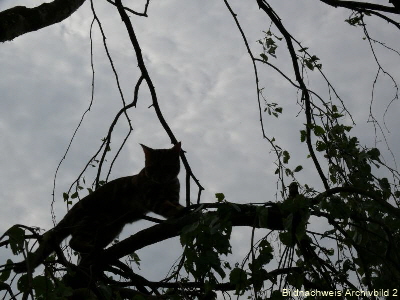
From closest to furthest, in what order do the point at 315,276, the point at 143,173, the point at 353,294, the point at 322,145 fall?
the point at 353,294, the point at 315,276, the point at 322,145, the point at 143,173

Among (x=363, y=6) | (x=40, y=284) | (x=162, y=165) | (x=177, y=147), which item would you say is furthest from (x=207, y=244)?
(x=162, y=165)

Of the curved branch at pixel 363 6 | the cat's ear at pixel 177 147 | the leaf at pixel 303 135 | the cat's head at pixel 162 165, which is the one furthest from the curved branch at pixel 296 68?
the cat's head at pixel 162 165

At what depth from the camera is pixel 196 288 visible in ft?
10.2

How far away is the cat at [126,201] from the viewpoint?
4.93m

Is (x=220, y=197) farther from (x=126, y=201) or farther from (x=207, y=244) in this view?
(x=126, y=201)

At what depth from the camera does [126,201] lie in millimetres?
5312

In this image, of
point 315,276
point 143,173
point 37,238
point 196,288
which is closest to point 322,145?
point 315,276

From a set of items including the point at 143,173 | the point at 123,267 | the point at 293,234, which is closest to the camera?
the point at 293,234

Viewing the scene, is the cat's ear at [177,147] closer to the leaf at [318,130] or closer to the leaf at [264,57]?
the leaf at [264,57]

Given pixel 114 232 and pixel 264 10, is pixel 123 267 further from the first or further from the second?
pixel 264 10

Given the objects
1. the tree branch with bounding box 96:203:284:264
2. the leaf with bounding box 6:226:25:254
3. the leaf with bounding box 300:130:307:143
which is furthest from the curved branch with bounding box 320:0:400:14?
the leaf with bounding box 6:226:25:254

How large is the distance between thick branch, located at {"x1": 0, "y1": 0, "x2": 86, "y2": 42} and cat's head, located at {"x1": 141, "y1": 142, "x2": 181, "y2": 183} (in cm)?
252

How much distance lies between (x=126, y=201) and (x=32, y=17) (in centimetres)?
267

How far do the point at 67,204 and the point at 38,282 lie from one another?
7.20ft
